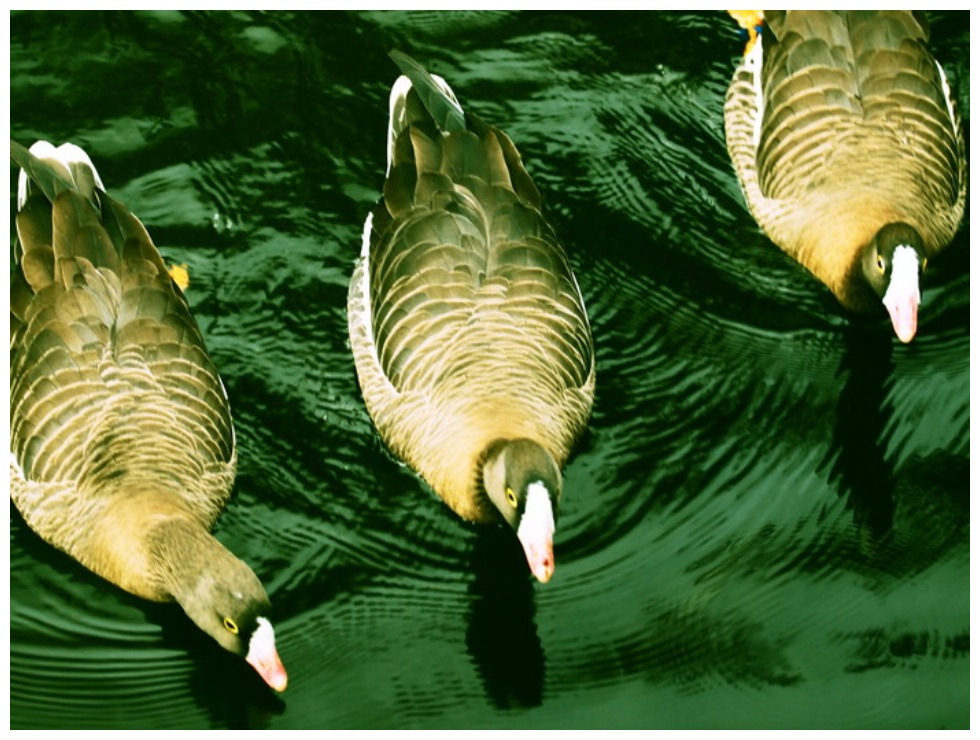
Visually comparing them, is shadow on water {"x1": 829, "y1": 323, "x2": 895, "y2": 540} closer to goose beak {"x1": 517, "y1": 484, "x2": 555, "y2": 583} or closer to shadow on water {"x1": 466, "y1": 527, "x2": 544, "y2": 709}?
shadow on water {"x1": 466, "y1": 527, "x2": 544, "y2": 709}

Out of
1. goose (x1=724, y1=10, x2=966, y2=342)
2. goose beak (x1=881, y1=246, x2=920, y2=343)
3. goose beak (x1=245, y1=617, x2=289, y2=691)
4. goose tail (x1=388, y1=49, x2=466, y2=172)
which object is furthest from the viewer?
goose (x1=724, y1=10, x2=966, y2=342)

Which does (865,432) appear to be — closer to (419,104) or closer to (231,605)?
(419,104)

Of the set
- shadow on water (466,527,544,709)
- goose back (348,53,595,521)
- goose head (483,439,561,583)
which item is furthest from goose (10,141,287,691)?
goose head (483,439,561,583)

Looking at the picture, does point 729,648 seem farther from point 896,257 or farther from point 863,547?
point 896,257

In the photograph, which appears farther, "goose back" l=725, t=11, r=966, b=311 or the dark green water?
"goose back" l=725, t=11, r=966, b=311

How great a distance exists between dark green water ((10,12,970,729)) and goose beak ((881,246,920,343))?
0.65m

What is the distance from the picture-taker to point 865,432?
10.1m

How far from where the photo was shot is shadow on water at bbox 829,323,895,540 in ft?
31.6

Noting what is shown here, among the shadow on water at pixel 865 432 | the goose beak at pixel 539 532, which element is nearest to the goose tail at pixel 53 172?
the goose beak at pixel 539 532

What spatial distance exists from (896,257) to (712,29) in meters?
2.94

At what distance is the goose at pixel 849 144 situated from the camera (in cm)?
1059

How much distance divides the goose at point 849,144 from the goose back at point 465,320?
1776 millimetres

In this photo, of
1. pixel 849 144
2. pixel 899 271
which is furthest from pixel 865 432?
pixel 849 144
